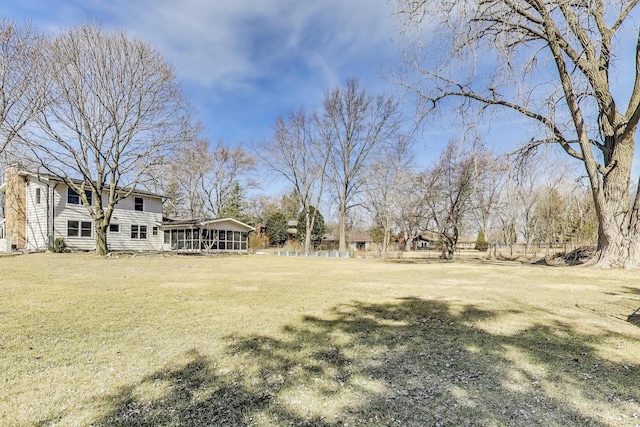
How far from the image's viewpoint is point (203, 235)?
95.1 feet

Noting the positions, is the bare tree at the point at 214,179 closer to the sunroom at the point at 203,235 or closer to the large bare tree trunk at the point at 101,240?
the sunroom at the point at 203,235

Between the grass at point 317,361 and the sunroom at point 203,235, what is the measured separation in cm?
2148

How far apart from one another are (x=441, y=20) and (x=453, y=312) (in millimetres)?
8863

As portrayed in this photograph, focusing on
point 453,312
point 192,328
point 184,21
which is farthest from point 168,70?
point 453,312

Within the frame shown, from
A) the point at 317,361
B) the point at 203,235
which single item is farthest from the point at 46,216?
the point at 317,361

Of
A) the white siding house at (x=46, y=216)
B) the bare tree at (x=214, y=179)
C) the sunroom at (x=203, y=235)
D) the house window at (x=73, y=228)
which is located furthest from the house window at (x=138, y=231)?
the bare tree at (x=214, y=179)

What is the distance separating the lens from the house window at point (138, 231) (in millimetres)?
26406

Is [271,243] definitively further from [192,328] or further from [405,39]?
[192,328]

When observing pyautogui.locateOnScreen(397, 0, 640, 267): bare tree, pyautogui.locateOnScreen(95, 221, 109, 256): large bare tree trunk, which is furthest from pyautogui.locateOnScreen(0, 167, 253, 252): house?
pyautogui.locateOnScreen(397, 0, 640, 267): bare tree

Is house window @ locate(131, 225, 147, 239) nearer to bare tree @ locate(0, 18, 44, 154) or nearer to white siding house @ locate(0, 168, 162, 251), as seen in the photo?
white siding house @ locate(0, 168, 162, 251)

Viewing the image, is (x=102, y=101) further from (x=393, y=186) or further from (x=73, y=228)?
(x=393, y=186)

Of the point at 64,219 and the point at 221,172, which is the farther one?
the point at 221,172

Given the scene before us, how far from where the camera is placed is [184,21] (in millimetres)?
13375

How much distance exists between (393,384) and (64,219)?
85.1 feet
